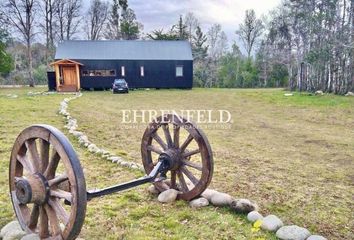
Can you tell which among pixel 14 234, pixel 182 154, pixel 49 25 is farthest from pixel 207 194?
pixel 49 25

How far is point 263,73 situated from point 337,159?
93.3ft

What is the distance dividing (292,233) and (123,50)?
2605 cm

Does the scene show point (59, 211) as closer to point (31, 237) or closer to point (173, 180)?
point (31, 237)

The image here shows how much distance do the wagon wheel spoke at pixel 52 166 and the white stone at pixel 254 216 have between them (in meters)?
1.95

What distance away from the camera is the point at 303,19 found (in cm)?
2166

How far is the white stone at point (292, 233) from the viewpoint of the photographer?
2.87 m

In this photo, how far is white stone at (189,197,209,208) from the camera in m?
3.66

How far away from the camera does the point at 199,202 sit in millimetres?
3678

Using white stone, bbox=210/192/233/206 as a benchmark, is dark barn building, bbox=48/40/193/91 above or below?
above

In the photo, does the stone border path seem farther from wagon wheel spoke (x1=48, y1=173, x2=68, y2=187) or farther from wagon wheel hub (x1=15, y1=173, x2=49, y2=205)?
wagon wheel spoke (x1=48, y1=173, x2=68, y2=187)

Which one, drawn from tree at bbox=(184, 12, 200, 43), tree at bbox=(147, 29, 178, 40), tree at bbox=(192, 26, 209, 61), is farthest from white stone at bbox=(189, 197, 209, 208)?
tree at bbox=(184, 12, 200, 43)

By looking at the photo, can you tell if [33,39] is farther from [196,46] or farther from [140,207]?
[140,207]

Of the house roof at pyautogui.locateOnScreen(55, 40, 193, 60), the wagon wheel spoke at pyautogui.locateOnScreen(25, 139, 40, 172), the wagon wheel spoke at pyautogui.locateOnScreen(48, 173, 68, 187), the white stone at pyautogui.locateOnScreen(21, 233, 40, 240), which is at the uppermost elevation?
the house roof at pyautogui.locateOnScreen(55, 40, 193, 60)

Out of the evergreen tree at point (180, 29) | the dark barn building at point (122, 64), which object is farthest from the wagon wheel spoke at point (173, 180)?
the evergreen tree at point (180, 29)
